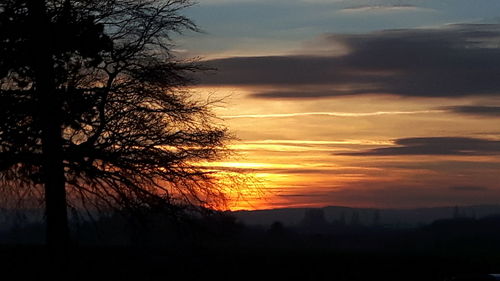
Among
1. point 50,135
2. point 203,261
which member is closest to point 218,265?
point 203,261

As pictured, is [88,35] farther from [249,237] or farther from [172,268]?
[249,237]

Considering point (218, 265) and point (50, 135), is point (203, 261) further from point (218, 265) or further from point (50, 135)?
point (50, 135)

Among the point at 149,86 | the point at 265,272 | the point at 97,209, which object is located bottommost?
the point at 265,272

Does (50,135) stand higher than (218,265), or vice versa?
(50,135)

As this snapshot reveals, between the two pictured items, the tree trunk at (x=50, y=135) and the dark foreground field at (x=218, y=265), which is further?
the tree trunk at (x=50, y=135)

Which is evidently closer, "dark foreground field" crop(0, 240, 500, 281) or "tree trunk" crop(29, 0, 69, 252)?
"dark foreground field" crop(0, 240, 500, 281)

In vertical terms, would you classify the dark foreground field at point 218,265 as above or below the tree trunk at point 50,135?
below

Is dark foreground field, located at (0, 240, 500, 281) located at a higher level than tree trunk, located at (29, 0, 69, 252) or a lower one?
lower

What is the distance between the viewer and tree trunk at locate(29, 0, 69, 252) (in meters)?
24.7

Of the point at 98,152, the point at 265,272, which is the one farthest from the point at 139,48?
the point at 265,272

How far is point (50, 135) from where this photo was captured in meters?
25.0

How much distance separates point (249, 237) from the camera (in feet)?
122

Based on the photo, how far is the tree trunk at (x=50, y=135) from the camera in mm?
24734

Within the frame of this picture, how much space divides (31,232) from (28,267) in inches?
400
